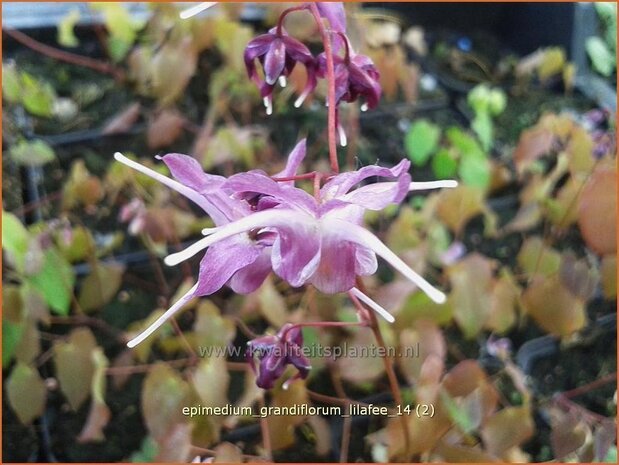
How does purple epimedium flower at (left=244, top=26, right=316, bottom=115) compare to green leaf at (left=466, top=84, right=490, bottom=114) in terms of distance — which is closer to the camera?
purple epimedium flower at (left=244, top=26, right=316, bottom=115)

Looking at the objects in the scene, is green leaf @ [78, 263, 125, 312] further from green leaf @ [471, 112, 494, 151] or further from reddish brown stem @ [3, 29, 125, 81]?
green leaf @ [471, 112, 494, 151]

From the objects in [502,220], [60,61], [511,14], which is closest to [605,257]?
[502,220]

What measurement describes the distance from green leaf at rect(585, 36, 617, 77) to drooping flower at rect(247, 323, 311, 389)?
3.11 feet

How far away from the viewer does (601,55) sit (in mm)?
1131

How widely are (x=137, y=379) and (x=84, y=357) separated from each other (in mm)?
179

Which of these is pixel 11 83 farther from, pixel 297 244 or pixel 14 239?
pixel 297 244

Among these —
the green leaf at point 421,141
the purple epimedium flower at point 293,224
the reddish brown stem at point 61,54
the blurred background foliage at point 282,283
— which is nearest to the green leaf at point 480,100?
the blurred background foliage at point 282,283

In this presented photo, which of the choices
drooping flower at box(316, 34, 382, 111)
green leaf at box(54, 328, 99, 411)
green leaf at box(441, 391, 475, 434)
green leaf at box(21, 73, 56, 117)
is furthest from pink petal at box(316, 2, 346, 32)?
green leaf at box(21, 73, 56, 117)

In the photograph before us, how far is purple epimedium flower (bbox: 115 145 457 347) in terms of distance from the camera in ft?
0.91

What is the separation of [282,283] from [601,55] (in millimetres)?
723

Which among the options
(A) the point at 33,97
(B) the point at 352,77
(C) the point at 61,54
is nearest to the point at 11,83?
(A) the point at 33,97

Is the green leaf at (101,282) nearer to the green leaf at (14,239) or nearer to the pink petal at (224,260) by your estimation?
the green leaf at (14,239)

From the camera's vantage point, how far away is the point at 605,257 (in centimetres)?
65

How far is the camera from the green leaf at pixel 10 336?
27.6 inches
